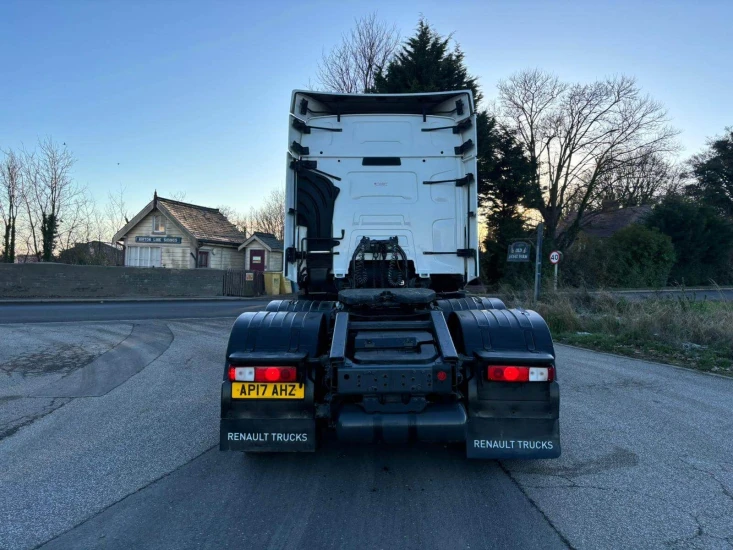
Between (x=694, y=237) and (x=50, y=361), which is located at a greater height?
(x=694, y=237)

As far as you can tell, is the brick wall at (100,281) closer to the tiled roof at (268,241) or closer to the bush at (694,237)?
the tiled roof at (268,241)

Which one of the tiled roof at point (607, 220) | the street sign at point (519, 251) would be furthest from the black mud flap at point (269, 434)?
the tiled roof at point (607, 220)

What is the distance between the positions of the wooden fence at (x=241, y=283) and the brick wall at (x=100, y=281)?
1.30 feet

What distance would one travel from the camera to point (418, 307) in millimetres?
4727

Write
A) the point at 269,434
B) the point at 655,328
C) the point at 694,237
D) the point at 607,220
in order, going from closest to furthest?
the point at 269,434 → the point at 655,328 → the point at 694,237 → the point at 607,220

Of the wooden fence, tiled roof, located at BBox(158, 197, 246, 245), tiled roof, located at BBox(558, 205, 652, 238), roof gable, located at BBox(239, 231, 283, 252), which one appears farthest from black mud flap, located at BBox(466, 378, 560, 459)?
roof gable, located at BBox(239, 231, 283, 252)

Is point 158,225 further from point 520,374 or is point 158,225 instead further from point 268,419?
point 520,374

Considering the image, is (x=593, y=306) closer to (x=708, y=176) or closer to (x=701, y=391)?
(x=701, y=391)

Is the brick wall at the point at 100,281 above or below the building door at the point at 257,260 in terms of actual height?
below

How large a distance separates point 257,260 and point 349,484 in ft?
107

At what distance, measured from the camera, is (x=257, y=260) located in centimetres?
3562

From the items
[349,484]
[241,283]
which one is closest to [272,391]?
[349,484]

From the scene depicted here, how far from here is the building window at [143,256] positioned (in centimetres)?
3356

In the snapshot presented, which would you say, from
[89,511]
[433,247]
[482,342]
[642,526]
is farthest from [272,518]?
[433,247]
